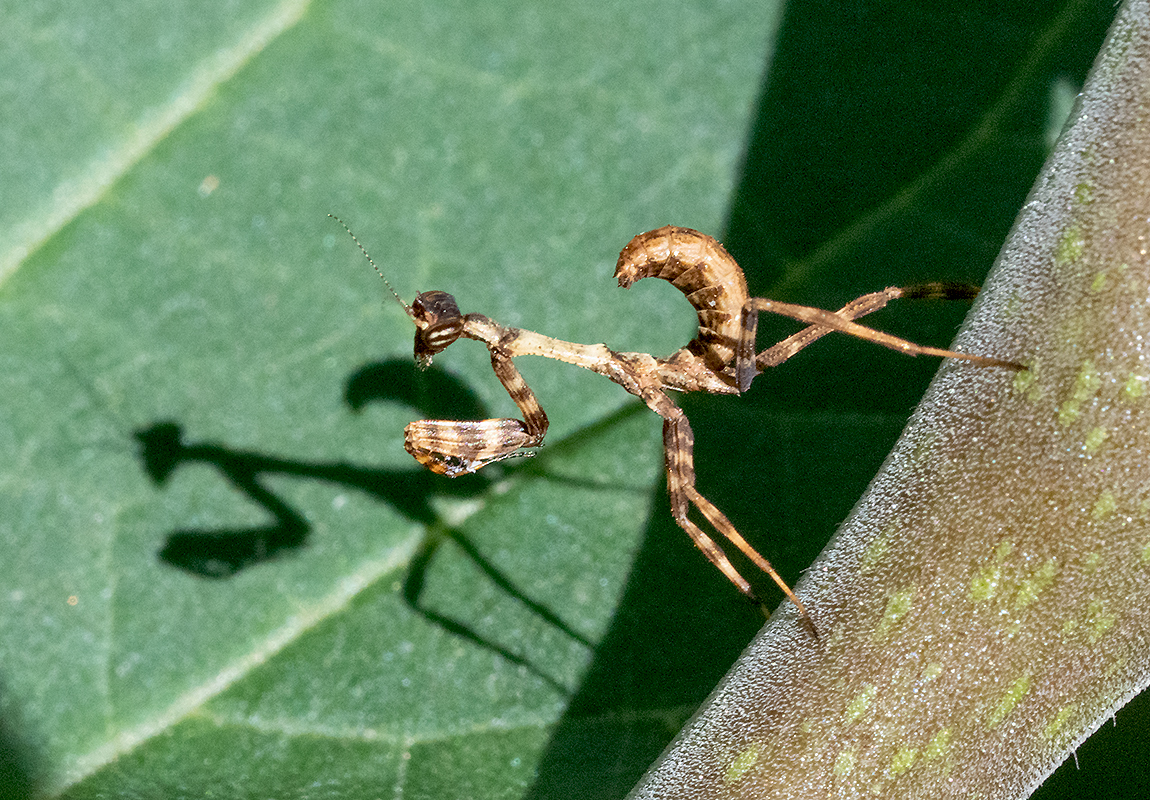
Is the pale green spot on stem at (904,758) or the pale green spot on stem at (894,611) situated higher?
the pale green spot on stem at (894,611)

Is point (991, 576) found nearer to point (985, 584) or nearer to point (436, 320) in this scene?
point (985, 584)

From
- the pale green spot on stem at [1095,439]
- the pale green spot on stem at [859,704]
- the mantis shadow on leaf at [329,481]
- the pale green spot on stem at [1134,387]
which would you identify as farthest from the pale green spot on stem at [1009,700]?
the mantis shadow on leaf at [329,481]

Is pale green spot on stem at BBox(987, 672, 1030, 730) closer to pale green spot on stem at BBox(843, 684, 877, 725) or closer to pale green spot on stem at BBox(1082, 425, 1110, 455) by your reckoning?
pale green spot on stem at BBox(843, 684, 877, 725)

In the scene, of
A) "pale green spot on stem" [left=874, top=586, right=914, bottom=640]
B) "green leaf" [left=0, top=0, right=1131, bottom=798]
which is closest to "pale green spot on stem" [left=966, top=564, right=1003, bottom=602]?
"pale green spot on stem" [left=874, top=586, right=914, bottom=640]

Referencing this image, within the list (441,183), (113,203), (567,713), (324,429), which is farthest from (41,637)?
(441,183)

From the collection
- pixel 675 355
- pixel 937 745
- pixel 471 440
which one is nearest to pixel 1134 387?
pixel 937 745

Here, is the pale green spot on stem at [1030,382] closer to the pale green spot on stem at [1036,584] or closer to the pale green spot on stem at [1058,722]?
the pale green spot on stem at [1036,584]

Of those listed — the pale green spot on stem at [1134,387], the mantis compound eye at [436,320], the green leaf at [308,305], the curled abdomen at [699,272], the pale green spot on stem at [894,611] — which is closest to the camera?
the pale green spot on stem at [1134,387]
